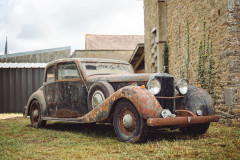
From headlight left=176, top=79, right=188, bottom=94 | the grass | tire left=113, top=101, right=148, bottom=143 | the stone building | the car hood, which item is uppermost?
the stone building

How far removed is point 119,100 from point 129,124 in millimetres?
434

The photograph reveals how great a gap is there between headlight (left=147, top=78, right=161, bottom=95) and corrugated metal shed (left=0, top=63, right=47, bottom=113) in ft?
28.3

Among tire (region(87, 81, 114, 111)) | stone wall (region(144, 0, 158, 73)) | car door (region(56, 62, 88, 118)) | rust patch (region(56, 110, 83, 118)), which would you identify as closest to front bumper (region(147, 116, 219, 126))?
tire (region(87, 81, 114, 111))

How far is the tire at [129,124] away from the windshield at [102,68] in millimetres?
1506

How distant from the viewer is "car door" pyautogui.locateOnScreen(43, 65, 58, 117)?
634 cm

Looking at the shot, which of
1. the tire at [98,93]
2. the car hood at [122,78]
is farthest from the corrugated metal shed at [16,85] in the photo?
the tire at [98,93]

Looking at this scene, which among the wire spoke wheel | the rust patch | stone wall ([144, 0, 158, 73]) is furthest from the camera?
stone wall ([144, 0, 158, 73])

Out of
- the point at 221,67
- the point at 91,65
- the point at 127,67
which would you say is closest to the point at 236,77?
the point at 221,67

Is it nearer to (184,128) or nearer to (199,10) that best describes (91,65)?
(184,128)

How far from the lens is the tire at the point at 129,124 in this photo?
4.19 metres

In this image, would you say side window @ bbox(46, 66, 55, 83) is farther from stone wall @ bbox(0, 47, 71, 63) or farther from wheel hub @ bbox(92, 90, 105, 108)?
stone wall @ bbox(0, 47, 71, 63)

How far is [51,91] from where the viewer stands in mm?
6465

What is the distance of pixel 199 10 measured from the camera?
828 cm

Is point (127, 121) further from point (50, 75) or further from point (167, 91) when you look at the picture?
point (50, 75)
